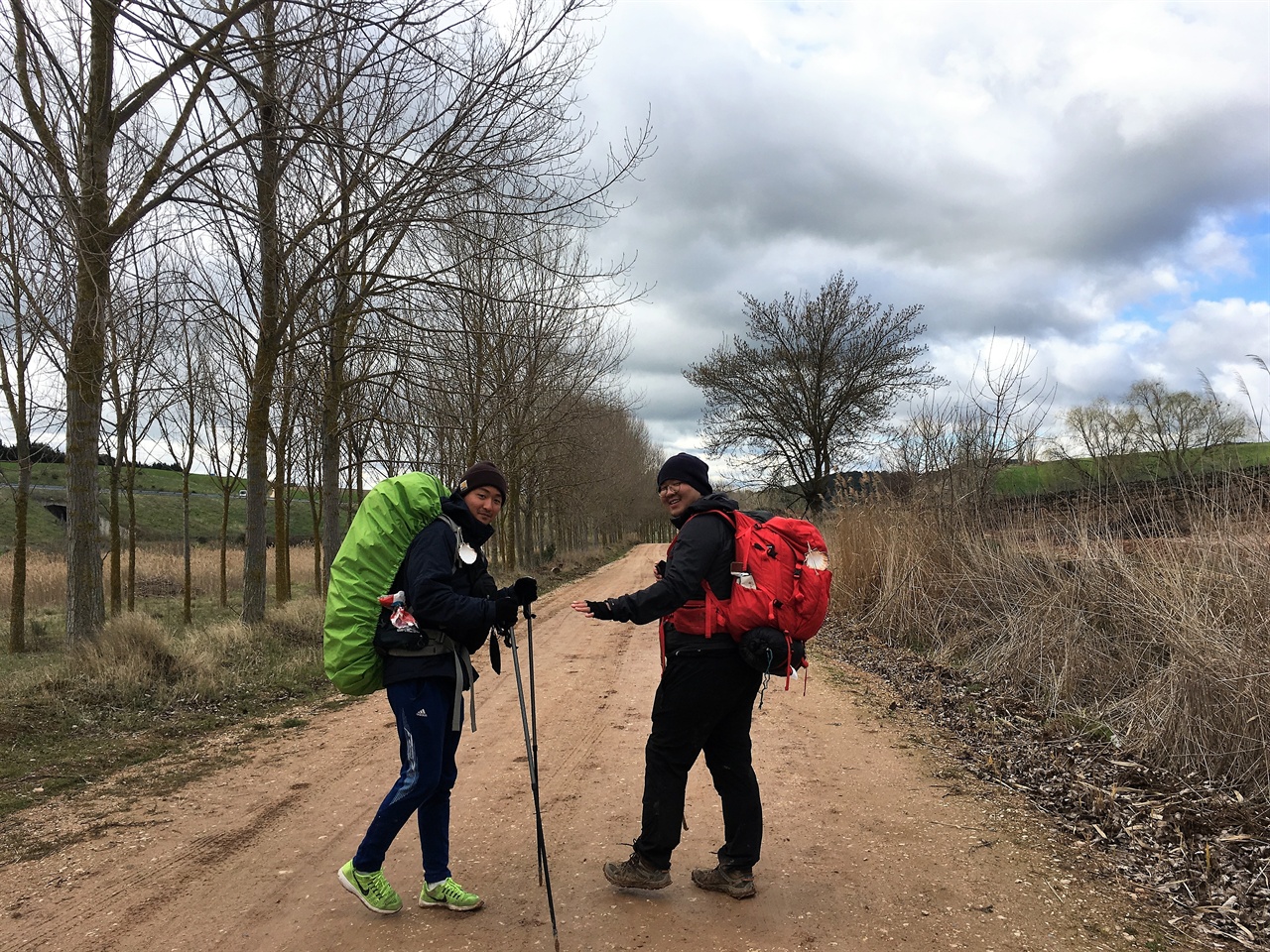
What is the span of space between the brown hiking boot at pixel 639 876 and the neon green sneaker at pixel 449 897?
62cm

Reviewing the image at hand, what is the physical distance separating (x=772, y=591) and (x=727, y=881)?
139 centimetres

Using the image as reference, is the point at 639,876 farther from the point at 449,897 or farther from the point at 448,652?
the point at 448,652

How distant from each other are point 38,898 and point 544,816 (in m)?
2.41

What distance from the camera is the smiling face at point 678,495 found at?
12.6 ft

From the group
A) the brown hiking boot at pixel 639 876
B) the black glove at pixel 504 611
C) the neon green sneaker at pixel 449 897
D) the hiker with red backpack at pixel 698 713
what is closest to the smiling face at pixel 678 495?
the hiker with red backpack at pixel 698 713

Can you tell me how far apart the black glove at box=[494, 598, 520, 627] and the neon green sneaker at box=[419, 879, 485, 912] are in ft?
4.00

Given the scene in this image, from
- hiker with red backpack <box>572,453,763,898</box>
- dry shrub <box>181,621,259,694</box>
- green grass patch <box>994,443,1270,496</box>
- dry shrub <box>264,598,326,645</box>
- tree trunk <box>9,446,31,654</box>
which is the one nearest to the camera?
hiker with red backpack <box>572,453,763,898</box>

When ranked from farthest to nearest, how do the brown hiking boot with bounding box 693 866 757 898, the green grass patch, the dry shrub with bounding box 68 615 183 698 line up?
the dry shrub with bounding box 68 615 183 698 → the green grass patch → the brown hiking boot with bounding box 693 866 757 898

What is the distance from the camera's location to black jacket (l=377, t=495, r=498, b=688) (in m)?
3.29

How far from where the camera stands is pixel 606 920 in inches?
136

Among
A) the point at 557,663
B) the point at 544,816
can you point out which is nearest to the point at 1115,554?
the point at 544,816

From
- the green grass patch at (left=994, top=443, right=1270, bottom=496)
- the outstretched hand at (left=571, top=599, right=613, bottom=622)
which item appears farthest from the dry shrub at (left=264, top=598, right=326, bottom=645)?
the green grass patch at (left=994, top=443, right=1270, bottom=496)

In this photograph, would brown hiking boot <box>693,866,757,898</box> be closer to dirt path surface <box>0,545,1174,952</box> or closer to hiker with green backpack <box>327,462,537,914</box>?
dirt path surface <box>0,545,1174,952</box>

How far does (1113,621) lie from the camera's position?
663 centimetres
